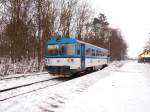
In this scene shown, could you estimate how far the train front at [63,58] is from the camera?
46.6ft

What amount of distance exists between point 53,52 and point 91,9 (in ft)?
86.9

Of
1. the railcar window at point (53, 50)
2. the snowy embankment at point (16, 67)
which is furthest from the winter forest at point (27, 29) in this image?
the railcar window at point (53, 50)

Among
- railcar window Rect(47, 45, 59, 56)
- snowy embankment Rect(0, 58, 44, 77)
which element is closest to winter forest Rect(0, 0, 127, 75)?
snowy embankment Rect(0, 58, 44, 77)

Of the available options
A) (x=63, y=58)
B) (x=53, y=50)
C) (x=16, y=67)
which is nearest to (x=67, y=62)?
(x=63, y=58)

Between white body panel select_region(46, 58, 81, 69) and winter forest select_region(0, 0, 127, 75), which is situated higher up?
winter forest select_region(0, 0, 127, 75)

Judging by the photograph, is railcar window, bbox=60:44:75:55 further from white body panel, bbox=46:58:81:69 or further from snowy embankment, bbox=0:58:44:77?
snowy embankment, bbox=0:58:44:77

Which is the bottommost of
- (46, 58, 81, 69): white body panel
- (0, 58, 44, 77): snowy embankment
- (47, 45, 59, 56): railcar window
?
(0, 58, 44, 77): snowy embankment

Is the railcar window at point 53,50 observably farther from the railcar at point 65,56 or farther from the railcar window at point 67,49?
the railcar window at point 67,49

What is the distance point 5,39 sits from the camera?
73.6ft

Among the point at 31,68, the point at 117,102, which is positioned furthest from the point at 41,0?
the point at 117,102

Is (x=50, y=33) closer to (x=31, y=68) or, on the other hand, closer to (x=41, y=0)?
(x=41, y=0)

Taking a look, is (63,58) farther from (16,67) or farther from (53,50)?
(16,67)

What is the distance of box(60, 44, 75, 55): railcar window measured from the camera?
14.2 metres

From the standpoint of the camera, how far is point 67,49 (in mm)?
14359
